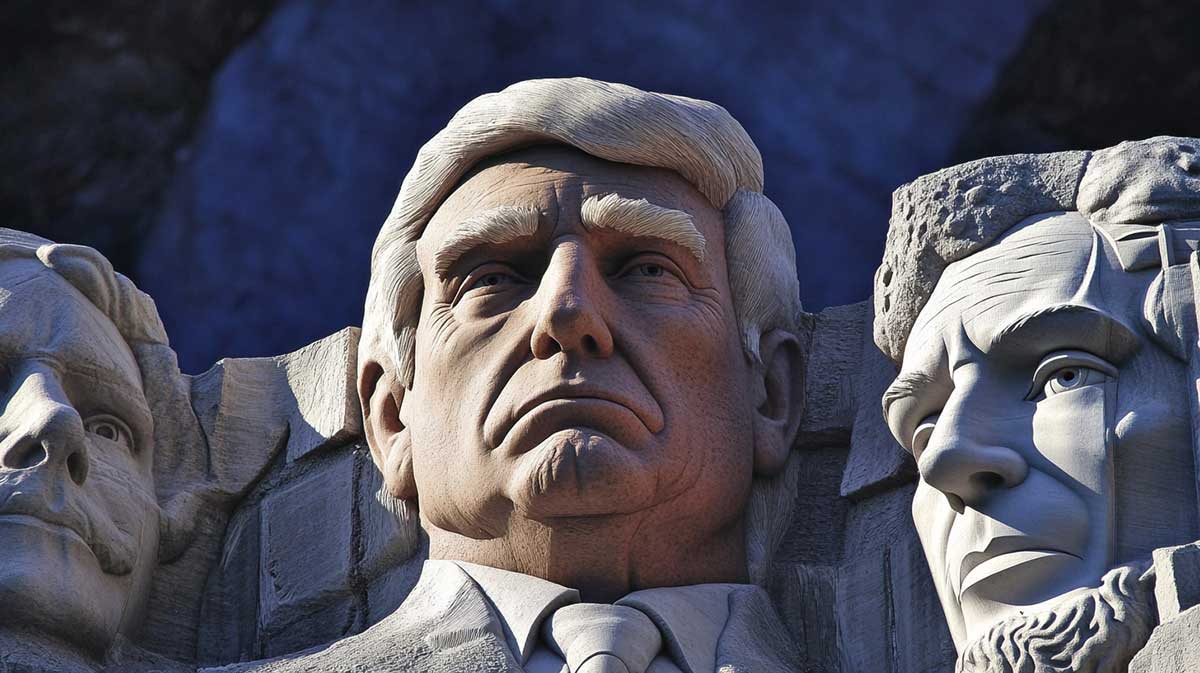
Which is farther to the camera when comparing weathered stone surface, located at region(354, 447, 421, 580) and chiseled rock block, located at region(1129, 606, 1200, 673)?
weathered stone surface, located at region(354, 447, 421, 580)

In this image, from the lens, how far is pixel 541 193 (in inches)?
242

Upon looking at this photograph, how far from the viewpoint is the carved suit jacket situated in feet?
18.7

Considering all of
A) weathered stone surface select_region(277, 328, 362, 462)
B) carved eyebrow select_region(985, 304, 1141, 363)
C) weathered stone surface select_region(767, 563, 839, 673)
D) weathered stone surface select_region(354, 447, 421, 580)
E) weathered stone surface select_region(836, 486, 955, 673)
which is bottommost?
weathered stone surface select_region(354, 447, 421, 580)

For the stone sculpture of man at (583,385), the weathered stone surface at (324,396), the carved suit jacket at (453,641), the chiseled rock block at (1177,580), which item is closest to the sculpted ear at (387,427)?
the stone sculpture of man at (583,385)

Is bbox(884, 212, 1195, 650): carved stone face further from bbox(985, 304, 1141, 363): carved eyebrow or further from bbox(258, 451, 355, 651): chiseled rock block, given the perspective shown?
bbox(258, 451, 355, 651): chiseled rock block

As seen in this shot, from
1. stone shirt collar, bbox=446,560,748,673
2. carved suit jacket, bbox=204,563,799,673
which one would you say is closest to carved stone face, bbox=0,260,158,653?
carved suit jacket, bbox=204,563,799,673

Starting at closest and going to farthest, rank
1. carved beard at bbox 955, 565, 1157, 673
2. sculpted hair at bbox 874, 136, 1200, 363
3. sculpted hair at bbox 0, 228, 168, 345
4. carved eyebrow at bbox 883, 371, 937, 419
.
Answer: carved beard at bbox 955, 565, 1157, 673 < sculpted hair at bbox 874, 136, 1200, 363 < carved eyebrow at bbox 883, 371, 937, 419 < sculpted hair at bbox 0, 228, 168, 345

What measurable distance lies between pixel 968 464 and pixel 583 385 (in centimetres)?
100

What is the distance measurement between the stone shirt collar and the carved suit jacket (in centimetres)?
2

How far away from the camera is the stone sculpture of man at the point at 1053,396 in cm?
503

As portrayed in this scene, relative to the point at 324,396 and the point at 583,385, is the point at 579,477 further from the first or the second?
the point at 324,396

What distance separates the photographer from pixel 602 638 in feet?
18.4

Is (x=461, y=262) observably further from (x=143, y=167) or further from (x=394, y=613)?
(x=143, y=167)

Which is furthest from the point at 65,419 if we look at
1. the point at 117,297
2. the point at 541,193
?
the point at 541,193
